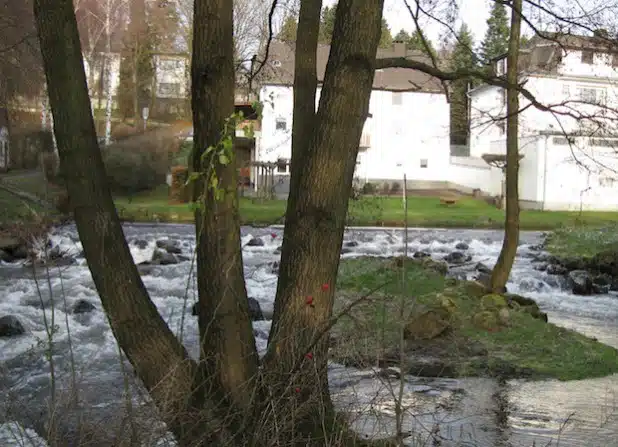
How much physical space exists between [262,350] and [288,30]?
397 centimetres

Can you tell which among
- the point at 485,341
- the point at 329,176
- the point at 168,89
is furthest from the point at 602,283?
the point at 168,89

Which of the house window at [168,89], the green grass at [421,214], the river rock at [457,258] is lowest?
the river rock at [457,258]

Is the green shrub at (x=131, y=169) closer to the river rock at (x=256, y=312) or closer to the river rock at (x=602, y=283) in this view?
the river rock at (x=602, y=283)

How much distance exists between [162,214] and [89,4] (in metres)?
14.0

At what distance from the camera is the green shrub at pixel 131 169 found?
1612 inches

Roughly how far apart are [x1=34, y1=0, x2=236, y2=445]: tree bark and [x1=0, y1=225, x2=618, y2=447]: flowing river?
0.77 ft

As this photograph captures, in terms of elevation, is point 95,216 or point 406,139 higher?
point 406,139

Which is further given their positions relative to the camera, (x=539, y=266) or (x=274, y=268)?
(x=539, y=266)

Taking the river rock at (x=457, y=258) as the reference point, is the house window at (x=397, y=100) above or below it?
above

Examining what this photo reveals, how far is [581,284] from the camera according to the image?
1945 centimetres

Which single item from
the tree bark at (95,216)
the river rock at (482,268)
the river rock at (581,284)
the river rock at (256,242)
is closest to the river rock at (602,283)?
the river rock at (581,284)

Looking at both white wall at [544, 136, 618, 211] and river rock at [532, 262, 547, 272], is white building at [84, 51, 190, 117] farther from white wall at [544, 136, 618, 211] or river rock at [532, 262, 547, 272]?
river rock at [532, 262, 547, 272]

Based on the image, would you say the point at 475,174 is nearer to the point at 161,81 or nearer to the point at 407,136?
the point at 407,136

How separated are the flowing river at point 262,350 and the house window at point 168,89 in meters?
36.9
